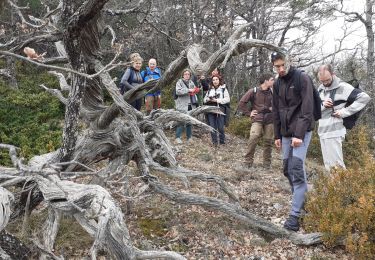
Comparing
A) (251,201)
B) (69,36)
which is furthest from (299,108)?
(69,36)

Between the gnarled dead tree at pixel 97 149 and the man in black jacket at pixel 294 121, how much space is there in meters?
0.54

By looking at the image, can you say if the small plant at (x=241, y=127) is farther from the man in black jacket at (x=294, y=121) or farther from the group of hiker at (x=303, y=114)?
the man in black jacket at (x=294, y=121)

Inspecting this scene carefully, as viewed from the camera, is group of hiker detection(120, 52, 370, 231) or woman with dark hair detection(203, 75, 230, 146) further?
woman with dark hair detection(203, 75, 230, 146)

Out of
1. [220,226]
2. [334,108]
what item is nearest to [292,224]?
[220,226]

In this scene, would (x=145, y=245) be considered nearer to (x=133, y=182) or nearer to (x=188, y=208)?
(x=188, y=208)

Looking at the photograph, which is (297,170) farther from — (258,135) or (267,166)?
(267,166)

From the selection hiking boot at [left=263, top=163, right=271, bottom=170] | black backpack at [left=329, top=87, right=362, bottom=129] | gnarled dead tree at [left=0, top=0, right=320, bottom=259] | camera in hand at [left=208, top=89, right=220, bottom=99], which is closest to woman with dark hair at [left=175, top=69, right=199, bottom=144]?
camera in hand at [left=208, top=89, right=220, bottom=99]

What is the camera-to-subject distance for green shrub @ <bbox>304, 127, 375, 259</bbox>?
14.0 ft

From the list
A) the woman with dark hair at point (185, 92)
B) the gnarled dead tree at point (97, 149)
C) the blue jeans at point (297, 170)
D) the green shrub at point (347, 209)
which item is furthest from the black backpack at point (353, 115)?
the woman with dark hair at point (185, 92)

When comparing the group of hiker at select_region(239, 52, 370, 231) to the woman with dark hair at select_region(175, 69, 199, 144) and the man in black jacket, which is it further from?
the woman with dark hair at select_region(175, 69, 199, 144)

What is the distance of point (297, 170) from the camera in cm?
481

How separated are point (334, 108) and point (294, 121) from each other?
104 centimetres

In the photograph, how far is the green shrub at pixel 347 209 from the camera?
427 cm

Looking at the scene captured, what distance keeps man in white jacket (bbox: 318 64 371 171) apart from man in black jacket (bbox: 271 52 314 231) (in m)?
0.83
